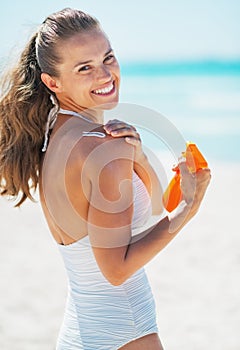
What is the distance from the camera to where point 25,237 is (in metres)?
6.26

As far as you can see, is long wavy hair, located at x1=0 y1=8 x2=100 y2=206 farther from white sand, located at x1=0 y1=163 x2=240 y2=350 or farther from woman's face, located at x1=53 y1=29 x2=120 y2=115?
white sand, located at x1=0 y1=163 x2=240 y2=350

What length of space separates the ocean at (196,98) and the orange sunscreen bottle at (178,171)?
4308 mm

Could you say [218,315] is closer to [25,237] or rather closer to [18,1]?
[25,237]

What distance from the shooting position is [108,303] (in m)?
2.03

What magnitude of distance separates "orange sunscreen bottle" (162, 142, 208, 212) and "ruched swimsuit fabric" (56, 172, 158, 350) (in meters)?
0.10

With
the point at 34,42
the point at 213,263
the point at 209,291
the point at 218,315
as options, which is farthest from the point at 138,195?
the point at 213,263

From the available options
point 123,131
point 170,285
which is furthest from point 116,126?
point 170,285

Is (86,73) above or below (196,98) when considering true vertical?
below

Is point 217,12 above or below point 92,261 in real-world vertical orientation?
above

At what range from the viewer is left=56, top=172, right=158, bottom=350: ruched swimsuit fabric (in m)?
2.01

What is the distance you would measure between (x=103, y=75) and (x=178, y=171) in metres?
0.37

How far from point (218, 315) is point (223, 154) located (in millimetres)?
6818

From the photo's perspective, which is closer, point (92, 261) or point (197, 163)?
point (197, 163)

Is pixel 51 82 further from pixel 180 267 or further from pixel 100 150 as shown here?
pixel 180 267
